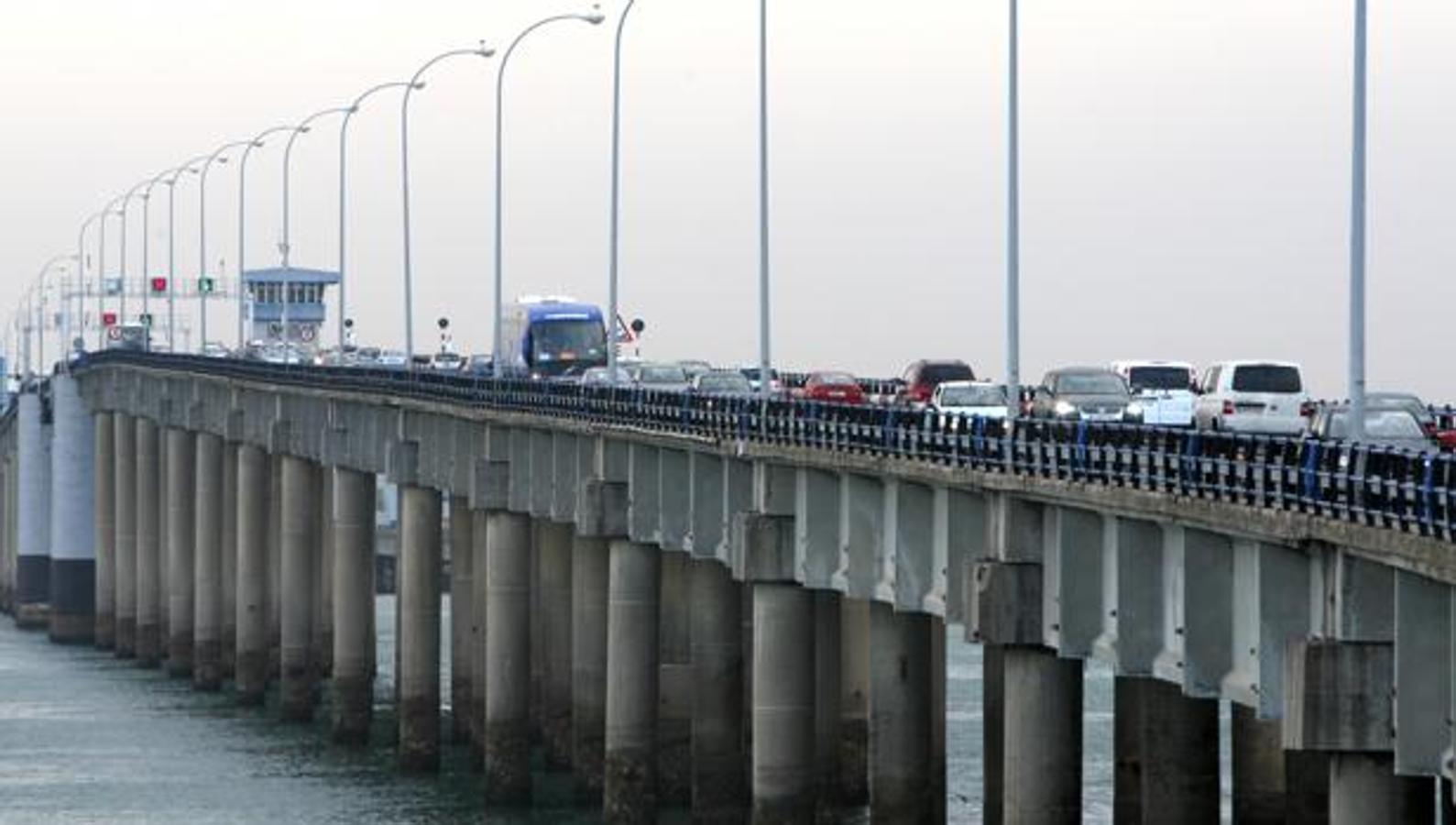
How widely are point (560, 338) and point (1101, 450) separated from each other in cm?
8140

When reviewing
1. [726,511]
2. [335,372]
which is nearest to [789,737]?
[726,511]

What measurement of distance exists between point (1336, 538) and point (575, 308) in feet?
296

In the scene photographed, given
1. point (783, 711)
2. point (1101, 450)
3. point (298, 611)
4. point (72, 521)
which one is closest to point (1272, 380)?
point (783, 711)

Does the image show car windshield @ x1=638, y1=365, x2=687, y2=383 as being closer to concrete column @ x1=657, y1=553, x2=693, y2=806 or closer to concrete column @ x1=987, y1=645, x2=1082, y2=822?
concrete column @ x1=657, y1=553, x2=693, y2=806

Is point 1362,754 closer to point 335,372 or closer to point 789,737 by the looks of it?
point 789,737

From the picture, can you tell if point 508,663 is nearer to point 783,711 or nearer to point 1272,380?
point 1272,380

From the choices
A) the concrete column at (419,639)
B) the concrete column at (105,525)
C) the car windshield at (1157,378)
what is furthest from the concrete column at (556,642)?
the concrete column at (105,525)

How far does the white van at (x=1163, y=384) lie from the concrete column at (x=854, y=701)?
7079 mm

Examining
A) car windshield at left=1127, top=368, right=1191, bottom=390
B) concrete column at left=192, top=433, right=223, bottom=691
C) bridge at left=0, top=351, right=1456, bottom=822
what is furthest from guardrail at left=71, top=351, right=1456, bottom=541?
concrete column at left=192, top=433, right=223, bottom=691

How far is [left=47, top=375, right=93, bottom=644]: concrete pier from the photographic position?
496 feet

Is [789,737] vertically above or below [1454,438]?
below

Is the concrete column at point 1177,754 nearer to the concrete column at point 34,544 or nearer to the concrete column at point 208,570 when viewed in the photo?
the concrete column at point 208,570

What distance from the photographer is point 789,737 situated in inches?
2589

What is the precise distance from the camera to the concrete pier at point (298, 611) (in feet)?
360
